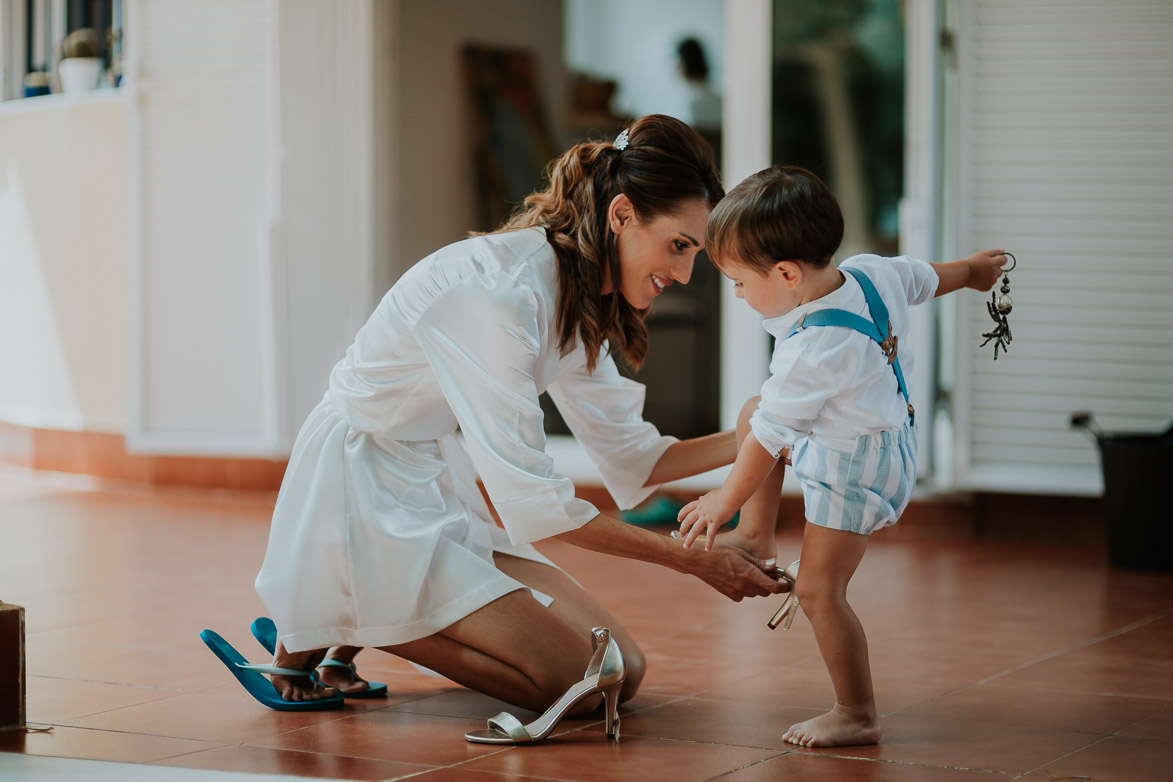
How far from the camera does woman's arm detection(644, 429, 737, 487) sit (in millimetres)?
2535

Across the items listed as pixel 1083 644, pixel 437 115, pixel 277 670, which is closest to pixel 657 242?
pixel 277 670

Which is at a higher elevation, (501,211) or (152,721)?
(501,211)

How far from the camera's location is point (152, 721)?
2266 mm

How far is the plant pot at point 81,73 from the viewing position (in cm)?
578

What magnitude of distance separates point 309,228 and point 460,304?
312 centimetres

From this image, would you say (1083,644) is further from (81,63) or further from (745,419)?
(81,63)

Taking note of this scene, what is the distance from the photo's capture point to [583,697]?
217 centimetres

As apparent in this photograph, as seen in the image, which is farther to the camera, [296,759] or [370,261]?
[370,261]

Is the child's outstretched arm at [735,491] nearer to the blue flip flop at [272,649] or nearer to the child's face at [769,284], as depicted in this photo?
the child's face at [769,284]

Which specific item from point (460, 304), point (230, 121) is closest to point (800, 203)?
point (460, 304)

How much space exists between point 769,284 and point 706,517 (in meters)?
0.36

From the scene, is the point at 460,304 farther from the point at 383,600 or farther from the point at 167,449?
the point at 167,449

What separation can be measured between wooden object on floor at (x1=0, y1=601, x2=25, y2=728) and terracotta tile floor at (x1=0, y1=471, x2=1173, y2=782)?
0.05 m

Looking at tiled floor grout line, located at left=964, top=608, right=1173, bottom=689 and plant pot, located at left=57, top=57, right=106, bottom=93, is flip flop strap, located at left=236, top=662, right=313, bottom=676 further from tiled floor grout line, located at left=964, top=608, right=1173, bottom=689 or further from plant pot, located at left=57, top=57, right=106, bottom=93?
plant pot, located at left=57, top=57, right=106, bottom=93
